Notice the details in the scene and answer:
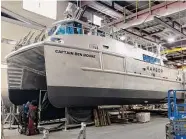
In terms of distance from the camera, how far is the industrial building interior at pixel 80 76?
4.85 m

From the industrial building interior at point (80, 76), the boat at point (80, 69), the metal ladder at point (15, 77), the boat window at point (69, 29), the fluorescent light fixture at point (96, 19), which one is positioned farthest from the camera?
the fluorescent light fixture at point (96, 19)

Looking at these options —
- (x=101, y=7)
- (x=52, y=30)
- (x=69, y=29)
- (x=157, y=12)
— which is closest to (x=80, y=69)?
(x=69, y=29)

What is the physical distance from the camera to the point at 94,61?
5496 mm

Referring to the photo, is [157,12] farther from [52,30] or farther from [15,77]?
[15,77]

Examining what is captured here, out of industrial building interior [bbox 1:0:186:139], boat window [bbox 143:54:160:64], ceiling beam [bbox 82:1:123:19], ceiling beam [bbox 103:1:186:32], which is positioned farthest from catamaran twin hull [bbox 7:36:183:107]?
ceiling beam [bbox 82:1:123:19]

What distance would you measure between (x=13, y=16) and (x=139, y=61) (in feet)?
20.0

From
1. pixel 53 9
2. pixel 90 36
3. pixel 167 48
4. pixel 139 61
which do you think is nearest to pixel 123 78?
pixel 139 61

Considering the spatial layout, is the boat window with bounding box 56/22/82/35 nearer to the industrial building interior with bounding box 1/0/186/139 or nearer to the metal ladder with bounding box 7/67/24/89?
the industrial building interior with bounding box 1/0/186/139

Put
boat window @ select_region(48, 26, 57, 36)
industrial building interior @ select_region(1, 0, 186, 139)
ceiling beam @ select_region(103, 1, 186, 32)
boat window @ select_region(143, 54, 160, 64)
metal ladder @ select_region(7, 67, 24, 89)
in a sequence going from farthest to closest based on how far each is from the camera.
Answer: boat window @ select_region(143, 54, 160, 64) < ceiling beam @ select_region(103, 1, 186, 32) < metal ladder @ select_region(7, 67, 24, 89) < boat window @ select_region(48, 26, 57, 36) < industrial building interior @ select_region(1, 0, 186, 139)

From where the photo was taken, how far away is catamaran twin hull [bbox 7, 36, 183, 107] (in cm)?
493

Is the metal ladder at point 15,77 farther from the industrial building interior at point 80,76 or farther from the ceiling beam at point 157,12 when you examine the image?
the ceiling beam at point 157,12

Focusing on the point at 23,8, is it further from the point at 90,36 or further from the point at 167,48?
the point at 167,48

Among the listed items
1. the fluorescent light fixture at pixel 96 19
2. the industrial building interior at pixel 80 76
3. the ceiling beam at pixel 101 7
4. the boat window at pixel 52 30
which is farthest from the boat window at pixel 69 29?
the fluorescent light fixture at pixel 96 19

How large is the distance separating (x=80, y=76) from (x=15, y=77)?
2731 mm
